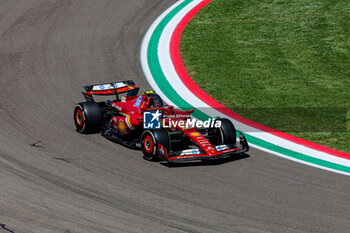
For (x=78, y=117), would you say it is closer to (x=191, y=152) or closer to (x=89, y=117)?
(x=89, y=117)

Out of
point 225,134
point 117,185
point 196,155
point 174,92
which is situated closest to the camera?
point 117,185

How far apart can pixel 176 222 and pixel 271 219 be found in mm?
1557

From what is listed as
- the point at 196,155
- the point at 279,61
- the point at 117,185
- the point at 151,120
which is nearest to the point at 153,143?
the point at 151,120

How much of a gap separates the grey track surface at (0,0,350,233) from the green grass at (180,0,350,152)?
85.8 inches

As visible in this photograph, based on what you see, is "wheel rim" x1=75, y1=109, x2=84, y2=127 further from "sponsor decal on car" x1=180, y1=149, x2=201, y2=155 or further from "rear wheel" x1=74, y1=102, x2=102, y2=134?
"sponsor decal on car" x1=180, y1=149, x2=201, y2=155

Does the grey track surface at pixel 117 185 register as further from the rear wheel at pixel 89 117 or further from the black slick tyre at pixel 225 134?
the black slick tyre at pixel 225 134

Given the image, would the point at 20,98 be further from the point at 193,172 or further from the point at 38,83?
the point at 193,172

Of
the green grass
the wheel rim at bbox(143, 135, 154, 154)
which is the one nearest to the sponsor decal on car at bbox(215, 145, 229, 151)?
the wheel rim at bbox(143, 135, 154, 154)

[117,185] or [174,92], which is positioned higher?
[174,92]

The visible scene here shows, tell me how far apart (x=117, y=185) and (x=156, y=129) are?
1601mm

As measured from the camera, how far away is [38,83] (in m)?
16.0

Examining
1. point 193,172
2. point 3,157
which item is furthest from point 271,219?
point 3,157

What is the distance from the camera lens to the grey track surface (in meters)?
8.96

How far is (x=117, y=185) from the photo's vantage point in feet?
33.9
